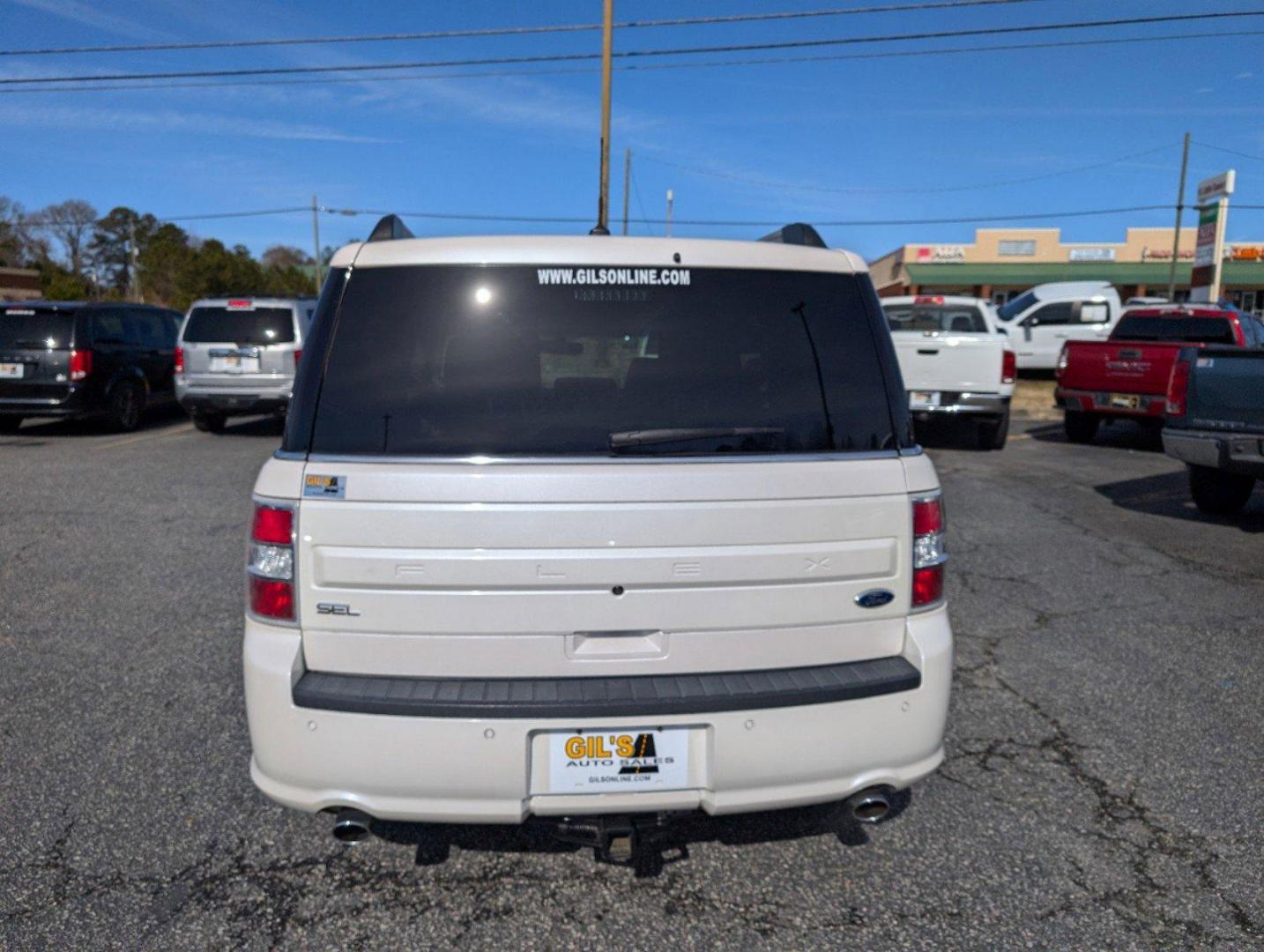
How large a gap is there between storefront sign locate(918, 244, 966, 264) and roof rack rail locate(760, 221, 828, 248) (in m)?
53.5

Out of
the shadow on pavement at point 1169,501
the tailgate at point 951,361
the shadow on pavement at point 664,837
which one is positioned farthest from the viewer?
the tailgate at point 951,361

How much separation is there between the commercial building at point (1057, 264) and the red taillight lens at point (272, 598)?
51.8 meters

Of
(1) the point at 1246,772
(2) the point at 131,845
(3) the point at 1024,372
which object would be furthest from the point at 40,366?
(3) the point at 1024,372

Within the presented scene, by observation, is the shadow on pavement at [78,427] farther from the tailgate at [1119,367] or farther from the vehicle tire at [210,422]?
the tailgate at [1119,367]

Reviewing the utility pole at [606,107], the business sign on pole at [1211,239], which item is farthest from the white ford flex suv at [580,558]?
the business sign on pole at [1211,239]

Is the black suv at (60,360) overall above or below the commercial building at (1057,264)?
below

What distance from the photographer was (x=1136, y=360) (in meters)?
12.6

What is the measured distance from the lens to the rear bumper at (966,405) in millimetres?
12266

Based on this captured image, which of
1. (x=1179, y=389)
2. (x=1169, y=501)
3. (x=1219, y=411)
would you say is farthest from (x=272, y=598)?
(x=1169, y=501)

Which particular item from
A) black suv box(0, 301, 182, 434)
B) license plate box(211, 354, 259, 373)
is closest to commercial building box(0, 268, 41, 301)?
black suv box(0, 301, 182, 434)

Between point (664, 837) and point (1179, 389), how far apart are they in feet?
23.3

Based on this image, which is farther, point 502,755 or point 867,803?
point 867,803

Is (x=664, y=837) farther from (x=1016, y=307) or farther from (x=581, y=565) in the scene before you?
(x=1016, y=307)

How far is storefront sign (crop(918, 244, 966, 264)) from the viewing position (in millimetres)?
53594
